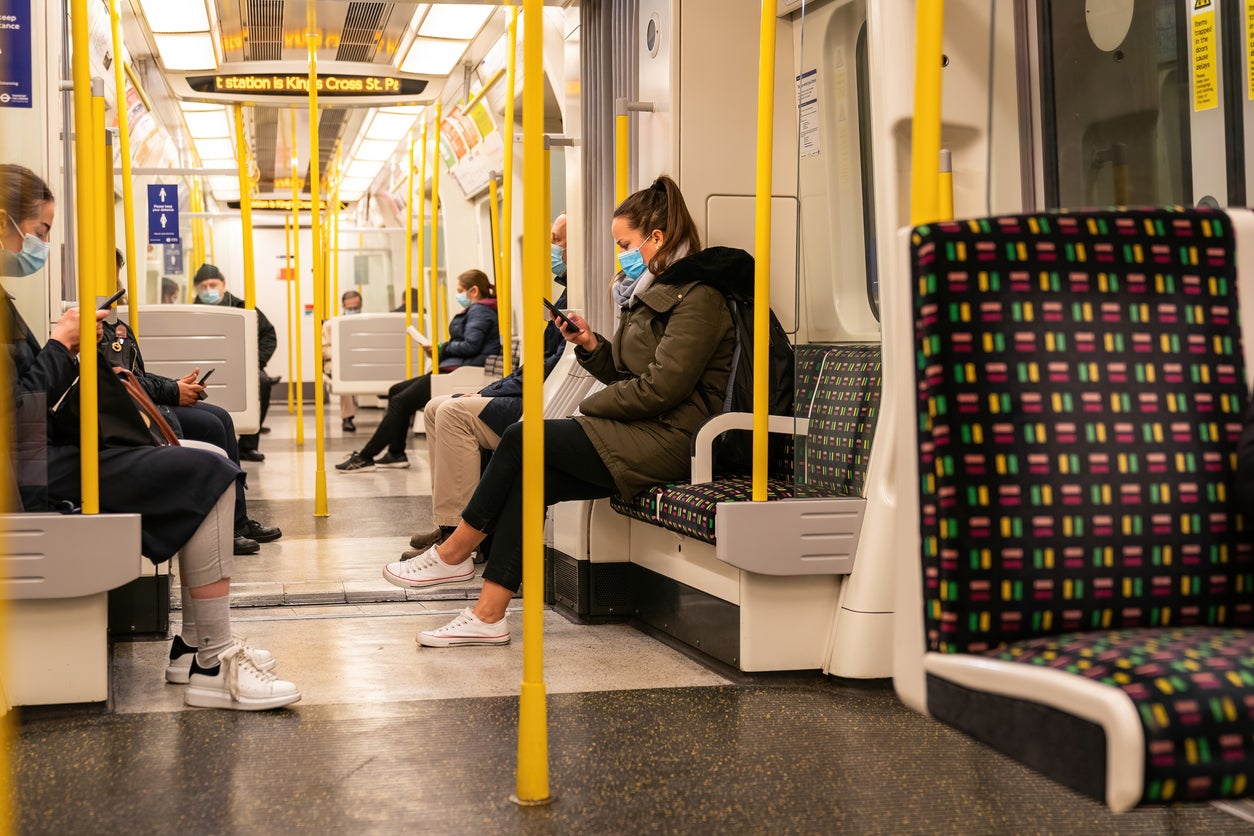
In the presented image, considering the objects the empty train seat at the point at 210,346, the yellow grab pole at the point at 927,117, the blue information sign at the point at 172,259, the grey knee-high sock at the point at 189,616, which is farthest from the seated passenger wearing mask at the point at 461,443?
the blue information sign at the point at 172,259

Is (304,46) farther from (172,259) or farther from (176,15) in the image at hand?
(172,259)

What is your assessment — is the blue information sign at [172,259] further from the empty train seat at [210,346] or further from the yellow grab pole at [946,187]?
the yellow grab pole at [946,187]

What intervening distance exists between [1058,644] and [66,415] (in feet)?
8.27

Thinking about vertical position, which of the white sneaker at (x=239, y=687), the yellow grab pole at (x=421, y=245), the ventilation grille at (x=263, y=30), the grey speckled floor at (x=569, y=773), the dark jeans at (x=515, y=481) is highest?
the ventilation grille at (x=263, y=30)

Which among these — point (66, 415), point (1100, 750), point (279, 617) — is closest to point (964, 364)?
point (1100, 750)

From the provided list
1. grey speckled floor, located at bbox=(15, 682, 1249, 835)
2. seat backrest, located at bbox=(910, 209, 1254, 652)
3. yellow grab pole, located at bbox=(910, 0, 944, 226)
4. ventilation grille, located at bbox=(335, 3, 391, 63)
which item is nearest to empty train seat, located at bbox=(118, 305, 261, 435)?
ventilation grille, located at bbox=(335, 3, 391, 63)

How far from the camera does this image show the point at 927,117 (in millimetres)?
2406

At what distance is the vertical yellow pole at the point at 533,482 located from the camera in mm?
2588

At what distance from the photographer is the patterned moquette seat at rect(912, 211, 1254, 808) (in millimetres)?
1892

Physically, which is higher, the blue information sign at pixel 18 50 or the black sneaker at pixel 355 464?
the blue information sign at pixel 18 50

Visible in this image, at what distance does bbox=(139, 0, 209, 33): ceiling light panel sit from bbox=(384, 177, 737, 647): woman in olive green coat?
17.2 ft

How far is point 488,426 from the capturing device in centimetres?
520

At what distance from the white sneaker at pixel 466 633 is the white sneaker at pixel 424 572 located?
0.67 ft

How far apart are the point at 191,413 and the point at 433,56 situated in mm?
4515
